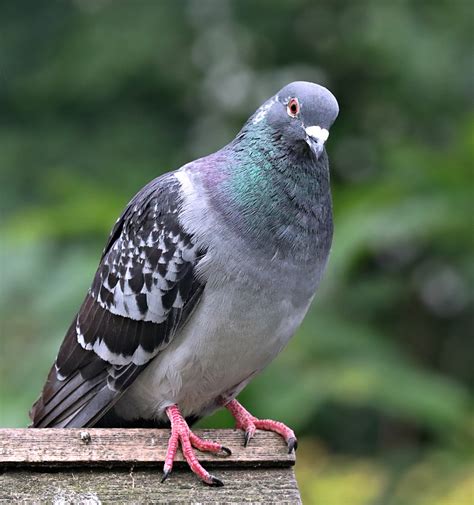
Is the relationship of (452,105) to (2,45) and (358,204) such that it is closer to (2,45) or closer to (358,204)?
(358,204)

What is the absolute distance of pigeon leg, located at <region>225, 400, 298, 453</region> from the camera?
3947 mm

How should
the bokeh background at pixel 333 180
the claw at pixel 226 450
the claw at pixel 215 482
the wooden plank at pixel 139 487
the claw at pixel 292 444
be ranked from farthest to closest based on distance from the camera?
the bokeh background at pixel 333 180, the claw at pixel 292 444, the claw at pixel 226 450, the claw at pixel 215 482, the wooden plank at pixel 139 487

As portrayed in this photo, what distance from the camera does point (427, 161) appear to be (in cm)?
739

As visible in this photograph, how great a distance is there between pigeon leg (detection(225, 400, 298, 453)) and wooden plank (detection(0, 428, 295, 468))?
72 mm

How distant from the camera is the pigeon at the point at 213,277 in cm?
418

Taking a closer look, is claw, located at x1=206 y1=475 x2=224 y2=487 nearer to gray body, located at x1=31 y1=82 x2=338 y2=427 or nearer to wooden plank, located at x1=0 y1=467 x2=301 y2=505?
wooden plank, located at x1=0 y1=467 x2=301 y2=505

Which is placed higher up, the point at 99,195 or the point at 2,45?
the point at 2,45

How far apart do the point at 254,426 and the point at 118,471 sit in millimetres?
893

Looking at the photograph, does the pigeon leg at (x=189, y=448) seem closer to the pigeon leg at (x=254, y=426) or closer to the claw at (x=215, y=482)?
the claw at (x=215, y=482)

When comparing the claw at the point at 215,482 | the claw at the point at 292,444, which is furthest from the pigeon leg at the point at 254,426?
the claw at the point at 215,482

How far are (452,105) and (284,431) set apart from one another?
242 inches

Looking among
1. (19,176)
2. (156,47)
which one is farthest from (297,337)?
(156,47)

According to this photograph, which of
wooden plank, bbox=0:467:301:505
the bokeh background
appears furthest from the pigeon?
the bokeh background

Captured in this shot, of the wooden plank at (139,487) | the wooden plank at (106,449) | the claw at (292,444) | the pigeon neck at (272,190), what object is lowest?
the wooden plank at (139,487)
